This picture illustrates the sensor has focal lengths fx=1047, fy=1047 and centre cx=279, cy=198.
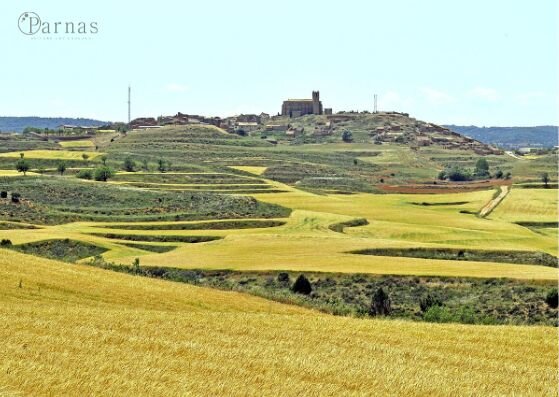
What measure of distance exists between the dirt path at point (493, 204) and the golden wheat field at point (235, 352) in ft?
320

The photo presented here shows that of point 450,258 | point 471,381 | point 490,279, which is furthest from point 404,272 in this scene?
point 471,381

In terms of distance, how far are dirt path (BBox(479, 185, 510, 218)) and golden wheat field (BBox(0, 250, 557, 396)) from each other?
97.5 metres

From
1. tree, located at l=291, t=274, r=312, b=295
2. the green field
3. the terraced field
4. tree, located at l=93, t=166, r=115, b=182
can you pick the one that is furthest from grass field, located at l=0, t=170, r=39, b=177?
tree, located at l=291, t=274, r=312, b=295

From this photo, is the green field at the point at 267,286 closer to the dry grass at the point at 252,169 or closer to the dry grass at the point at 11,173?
the dry grass at the point at 11,173

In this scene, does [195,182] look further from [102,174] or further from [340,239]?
[340,239]

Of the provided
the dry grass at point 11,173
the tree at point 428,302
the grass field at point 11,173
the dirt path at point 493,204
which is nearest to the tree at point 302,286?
the tree at point 428,302

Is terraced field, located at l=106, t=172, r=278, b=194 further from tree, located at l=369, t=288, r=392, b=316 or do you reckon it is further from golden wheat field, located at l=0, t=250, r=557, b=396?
golden wheat field, located at l=0, t=250, r=557, b=396

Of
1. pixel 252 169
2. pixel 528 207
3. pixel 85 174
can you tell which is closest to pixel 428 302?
pixel 528 207

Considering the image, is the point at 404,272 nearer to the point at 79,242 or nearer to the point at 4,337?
the point at 79,242

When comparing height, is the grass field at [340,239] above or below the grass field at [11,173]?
below

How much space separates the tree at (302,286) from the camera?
62294 millimetres

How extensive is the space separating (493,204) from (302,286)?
82321mm

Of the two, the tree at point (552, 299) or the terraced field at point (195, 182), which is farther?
the terraced field at point (195, 182)

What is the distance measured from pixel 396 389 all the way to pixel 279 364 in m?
3.01
